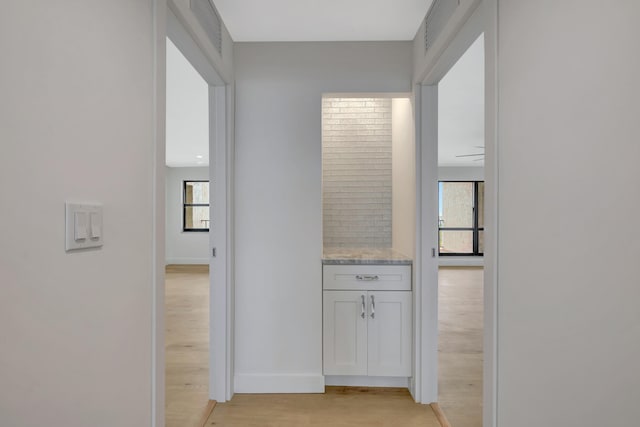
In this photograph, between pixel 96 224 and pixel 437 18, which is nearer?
pixel 96 224

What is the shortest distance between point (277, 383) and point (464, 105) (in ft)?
11.8

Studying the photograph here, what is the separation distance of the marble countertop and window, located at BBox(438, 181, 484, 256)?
7432mm

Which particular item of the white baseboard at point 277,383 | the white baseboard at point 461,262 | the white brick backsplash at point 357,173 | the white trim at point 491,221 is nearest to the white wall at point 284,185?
the white baseboard at point 277,383

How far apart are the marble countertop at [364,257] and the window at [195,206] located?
779cm

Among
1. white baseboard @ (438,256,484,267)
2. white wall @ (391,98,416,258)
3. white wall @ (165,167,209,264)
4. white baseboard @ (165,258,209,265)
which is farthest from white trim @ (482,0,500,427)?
white baseboard @ (165,258,209,265)

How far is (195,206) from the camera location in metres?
10.3

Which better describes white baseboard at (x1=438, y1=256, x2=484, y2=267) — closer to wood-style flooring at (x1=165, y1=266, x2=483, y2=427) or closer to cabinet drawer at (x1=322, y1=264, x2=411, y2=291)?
wood-style flooring at (x1=165, y1=266, x2=483, y2=427)

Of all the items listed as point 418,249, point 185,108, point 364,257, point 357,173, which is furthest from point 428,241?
point 185,108

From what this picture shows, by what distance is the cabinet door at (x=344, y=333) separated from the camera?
110 inches

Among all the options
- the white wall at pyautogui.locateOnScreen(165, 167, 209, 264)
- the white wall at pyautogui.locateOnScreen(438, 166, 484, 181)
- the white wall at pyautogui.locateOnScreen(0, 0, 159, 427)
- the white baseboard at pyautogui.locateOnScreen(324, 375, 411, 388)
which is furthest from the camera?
the white wall at pyautogui.locateOnScreen(165, 167, 209, 264)

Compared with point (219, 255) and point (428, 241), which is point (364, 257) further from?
point (219, 255)

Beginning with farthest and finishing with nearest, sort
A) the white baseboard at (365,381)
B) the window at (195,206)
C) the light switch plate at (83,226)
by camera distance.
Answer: the window at (195,206), the white baseboard at (365,381), the light switch plate at (83,226)

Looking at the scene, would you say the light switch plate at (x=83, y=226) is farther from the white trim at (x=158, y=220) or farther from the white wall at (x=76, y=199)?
the white trim at (x=158, y=220)

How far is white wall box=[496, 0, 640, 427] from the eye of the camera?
84 cm
